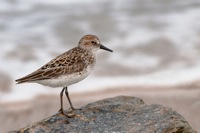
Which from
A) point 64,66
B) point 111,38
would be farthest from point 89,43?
point 111,38

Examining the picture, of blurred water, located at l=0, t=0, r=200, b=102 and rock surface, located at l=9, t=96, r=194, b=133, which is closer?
rock surface, located at l=9, t=96, r=194, b=133

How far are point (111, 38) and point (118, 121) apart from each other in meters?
9.04

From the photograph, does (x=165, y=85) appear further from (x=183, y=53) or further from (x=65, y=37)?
(x=65, y=37)

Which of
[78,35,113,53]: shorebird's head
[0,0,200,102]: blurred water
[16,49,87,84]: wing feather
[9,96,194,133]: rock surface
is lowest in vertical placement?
[9,96,194,133]: rock surface

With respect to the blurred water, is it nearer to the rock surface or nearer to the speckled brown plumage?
the speckled brown plumage

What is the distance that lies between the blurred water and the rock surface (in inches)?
207

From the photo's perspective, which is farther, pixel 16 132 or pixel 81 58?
pixel 81 58

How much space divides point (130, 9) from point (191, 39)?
340cm

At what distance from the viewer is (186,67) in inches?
544

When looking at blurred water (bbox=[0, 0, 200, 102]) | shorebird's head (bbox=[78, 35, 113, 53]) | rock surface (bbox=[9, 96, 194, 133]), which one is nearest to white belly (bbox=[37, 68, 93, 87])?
rock surface (bbox=[9, 96, 194, 133])

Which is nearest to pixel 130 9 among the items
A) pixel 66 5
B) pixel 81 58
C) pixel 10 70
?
pixel 66 5

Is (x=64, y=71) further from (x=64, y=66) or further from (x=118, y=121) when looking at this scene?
(x=118, y=121)

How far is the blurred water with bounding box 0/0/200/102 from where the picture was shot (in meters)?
13.4

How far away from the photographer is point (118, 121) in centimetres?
720
